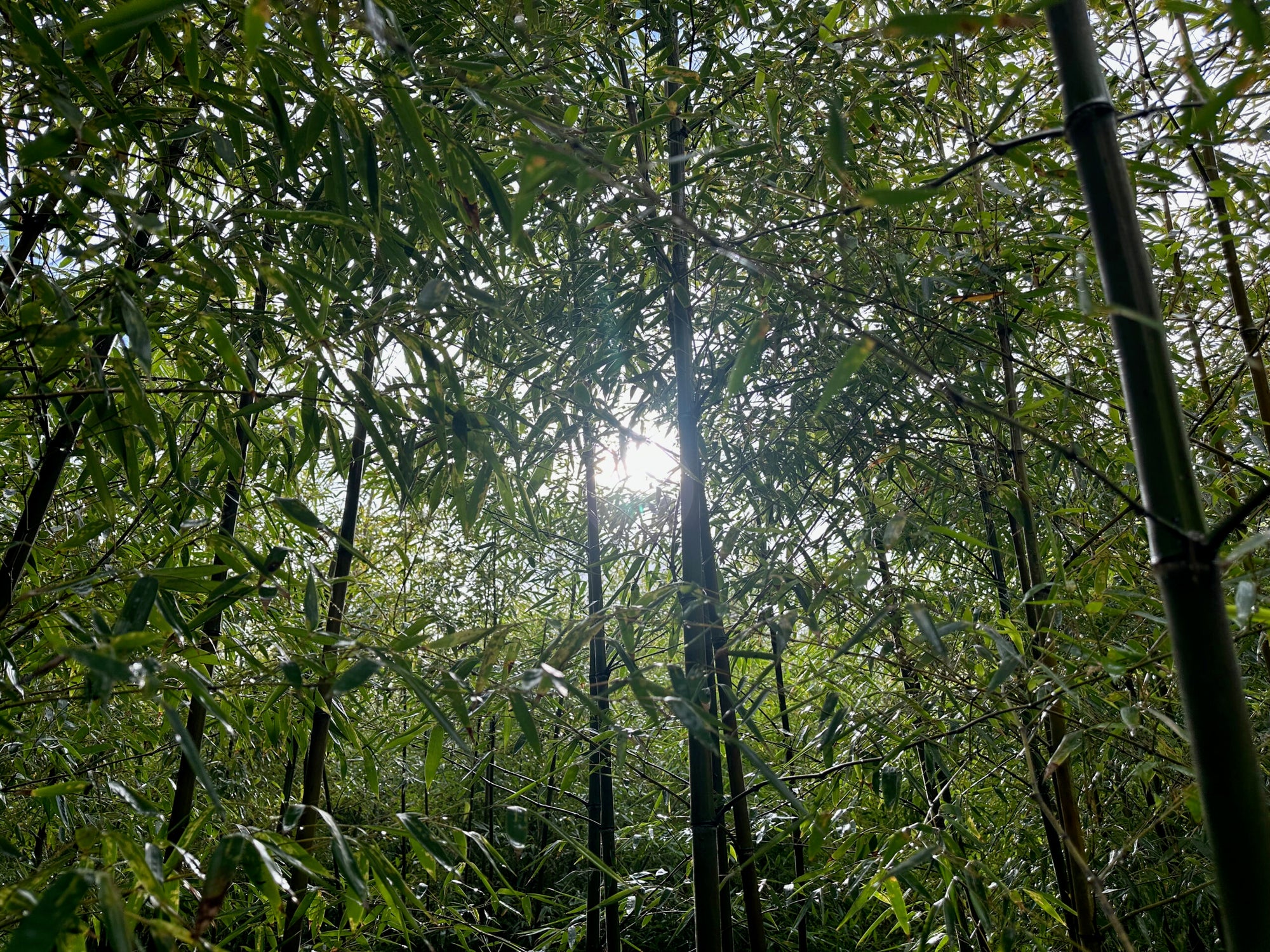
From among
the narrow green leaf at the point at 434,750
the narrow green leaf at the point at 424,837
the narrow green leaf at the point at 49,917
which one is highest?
the narrow green leaf at the point at 434,750

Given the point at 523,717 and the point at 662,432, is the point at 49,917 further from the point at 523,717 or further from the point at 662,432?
the point at 662,432

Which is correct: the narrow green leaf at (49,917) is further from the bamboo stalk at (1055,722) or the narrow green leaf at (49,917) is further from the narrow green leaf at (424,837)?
the bamboo stalk at (1055,722)

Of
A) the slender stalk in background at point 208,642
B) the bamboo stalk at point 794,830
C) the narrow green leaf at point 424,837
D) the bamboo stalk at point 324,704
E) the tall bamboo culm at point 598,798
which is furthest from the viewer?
the tall bamboo culm at point 598,798

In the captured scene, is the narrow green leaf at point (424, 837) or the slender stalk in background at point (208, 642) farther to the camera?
the slender stalk in background at point (208, 642)

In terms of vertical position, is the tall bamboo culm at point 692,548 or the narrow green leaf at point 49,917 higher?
the tall bamboo culm at point 692,548

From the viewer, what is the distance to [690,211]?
1805mm

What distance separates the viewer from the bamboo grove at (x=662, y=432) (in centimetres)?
→ 85

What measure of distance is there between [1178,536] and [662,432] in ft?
4.92

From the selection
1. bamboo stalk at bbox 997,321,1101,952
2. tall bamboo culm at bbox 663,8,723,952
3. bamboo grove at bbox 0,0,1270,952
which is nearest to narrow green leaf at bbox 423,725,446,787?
bamboo grove at bbox 0,0,1270,952

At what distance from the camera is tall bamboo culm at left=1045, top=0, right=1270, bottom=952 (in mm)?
594

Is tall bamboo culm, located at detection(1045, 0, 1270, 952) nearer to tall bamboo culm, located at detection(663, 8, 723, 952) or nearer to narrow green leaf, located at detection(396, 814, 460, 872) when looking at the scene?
tall bamboo culm, located at detection(663, 8, 723, 952)

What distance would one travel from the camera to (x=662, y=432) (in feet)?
6.78

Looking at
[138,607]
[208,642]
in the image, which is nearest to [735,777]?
[208,642]

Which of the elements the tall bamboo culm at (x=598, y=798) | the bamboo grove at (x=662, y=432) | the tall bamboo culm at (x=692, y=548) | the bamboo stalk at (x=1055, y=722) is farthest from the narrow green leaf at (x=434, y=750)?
the bamboo stalk at (x=1055, y=722)
